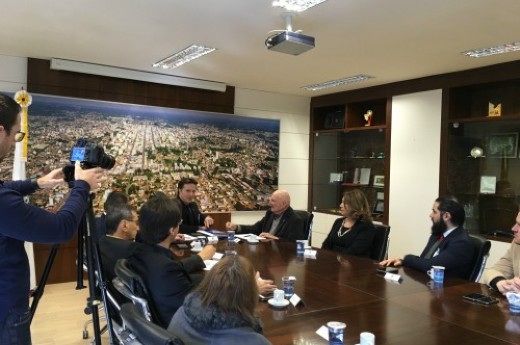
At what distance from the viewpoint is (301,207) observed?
6.73 m

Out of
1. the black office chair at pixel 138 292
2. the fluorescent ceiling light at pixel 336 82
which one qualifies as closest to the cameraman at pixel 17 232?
the black office chair at pixel 138 292

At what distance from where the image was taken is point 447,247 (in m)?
2.83

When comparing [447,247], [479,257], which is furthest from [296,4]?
[479,257]

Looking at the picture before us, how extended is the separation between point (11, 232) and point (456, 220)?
2713mm

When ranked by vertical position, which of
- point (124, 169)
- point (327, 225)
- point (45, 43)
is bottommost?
point (327, 225)

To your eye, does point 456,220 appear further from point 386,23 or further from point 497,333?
point 386,23

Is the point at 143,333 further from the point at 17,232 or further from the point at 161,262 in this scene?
the point at 161,262

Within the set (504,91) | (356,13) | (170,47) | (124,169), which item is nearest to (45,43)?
(170,47)

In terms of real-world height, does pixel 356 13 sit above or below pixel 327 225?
above

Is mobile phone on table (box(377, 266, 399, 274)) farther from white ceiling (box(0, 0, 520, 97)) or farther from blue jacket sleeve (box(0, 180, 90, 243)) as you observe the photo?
blue jacket sleeve (box(0, 180, 90, 243))

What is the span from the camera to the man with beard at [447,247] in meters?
2.75

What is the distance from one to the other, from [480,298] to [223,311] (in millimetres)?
1571

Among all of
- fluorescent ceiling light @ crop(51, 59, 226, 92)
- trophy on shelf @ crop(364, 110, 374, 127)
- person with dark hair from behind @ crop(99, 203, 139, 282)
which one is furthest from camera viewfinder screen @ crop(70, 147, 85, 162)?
trophy on shelf @ crop(364, 110, 374, 127)

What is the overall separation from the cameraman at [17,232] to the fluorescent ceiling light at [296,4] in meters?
2.00
